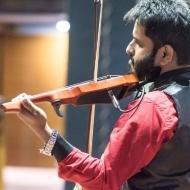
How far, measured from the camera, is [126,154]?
142 cm

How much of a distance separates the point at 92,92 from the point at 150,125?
8.3 inches

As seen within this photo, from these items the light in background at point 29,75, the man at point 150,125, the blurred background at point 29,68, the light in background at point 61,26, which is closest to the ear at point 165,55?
the man at point 150,125

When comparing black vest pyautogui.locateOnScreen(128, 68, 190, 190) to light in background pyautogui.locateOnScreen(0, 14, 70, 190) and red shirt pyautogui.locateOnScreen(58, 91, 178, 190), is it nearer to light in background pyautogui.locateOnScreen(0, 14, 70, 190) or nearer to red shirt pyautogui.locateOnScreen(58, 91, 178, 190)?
red shirt pyautogui.locateOnScreen(58, 91, 178, 190)

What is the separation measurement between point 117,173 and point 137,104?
0.18 metres

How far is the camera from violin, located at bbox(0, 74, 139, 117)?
1523 mm

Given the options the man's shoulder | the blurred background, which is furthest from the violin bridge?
the blurred background

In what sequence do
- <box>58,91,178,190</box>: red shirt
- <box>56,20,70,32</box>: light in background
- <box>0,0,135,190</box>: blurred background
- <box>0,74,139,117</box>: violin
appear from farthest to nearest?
<box>56,20,70,32</box>: light in background
<box>0,0,135,190</box>: blurred background
<box>0,74,139,117</box>: violin
<box>58,91,178,190</box>: red shirt

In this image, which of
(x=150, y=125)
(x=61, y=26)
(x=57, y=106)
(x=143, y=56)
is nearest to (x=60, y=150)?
(x=57, y=106)

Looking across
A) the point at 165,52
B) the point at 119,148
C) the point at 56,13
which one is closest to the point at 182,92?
the point at 165,52

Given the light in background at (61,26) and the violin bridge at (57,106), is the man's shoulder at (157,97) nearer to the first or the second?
the violin bridge at (57,106)

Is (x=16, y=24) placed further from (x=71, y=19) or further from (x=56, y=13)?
(x=71, y=19)

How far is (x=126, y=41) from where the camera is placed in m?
2.76

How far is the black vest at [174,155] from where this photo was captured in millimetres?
1492

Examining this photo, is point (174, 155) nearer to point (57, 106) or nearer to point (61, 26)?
point (57, 106)
